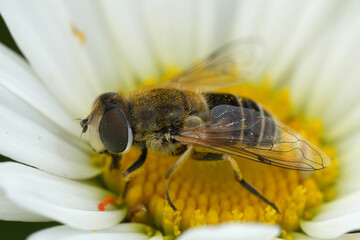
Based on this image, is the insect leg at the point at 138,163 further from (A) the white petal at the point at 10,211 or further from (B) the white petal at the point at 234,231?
(B) the white petal at the point at 234,231

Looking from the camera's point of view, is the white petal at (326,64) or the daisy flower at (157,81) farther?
the white petal at (326,64)

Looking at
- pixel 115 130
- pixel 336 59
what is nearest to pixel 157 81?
pixel 336 59

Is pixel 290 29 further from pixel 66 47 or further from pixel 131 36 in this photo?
pixel 66 47

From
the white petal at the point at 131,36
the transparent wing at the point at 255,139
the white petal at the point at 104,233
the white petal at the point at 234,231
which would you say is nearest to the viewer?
the white petal at the point at 234,231

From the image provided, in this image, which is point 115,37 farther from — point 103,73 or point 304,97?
point 304,97

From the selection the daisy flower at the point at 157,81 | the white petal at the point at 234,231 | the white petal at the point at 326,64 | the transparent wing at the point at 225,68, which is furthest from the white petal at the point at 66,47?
the white petal at the point at 234,231

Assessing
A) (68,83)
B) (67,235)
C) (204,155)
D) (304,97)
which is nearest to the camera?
(67,235)

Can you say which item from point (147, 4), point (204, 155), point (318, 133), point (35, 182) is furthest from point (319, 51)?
point (35, 182)
